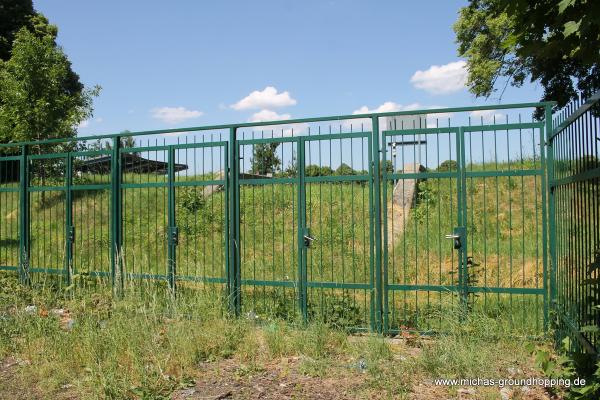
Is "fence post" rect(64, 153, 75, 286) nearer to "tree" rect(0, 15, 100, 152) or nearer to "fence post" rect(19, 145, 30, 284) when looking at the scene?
"fence post" rect(19, 145, 30, 284)

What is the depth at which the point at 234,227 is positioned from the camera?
7.13m

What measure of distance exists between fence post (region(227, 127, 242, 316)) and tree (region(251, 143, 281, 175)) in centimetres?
24

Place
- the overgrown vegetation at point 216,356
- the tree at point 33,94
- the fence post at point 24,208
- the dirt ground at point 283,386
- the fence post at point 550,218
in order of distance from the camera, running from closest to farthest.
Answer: the dirt ground at point 283,386
the overgrown vegetation at point 216,356
the fence post at point 550,218
the fence post at point 24,208
the tree at point 33,94

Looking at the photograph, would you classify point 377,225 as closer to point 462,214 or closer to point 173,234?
point 462,214

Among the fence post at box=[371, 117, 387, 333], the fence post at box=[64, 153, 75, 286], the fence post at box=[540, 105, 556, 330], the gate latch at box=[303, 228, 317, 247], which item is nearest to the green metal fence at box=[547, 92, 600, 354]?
the fence post at box=[540, 105, 556, 330]

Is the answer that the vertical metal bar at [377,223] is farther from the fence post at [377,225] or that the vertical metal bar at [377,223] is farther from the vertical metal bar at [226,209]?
Result: the vertical metal bar at [226,209]

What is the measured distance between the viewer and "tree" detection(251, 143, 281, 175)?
7.17 metres

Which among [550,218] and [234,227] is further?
[234,227]

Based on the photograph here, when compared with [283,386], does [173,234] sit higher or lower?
higher

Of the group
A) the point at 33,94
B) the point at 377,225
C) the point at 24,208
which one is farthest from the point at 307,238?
the point at 33,94

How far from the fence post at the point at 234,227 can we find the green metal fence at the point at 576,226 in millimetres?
3648

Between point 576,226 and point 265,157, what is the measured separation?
3865 millimetres

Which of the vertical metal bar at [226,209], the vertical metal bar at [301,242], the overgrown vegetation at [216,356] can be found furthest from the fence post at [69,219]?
the vertical metal bar at [301,242]

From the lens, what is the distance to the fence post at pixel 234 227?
7.04 meters
